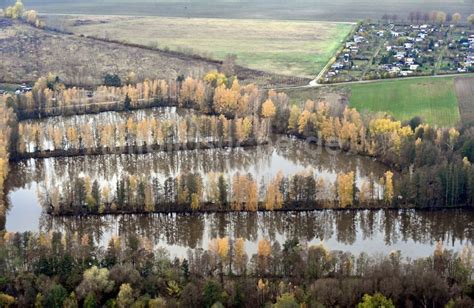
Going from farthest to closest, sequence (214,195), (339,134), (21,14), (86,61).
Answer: (21,14)
(86,61)
(339,134)
(214,195)

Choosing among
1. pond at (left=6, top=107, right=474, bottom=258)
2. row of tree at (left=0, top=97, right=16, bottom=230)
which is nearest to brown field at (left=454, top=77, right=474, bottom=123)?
pond at (left=6, top=107, right=474, bottom=258)

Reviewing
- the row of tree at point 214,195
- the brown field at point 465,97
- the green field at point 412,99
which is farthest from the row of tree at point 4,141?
the brown field at point 465,97

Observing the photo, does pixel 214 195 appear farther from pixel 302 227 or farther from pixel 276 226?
pixel 302 227

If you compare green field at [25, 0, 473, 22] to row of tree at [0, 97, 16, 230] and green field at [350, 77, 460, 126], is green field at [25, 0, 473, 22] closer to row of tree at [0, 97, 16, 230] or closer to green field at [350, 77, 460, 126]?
green field at [350, 77, 460, 126]

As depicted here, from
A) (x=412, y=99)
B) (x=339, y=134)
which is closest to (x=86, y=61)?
(x=339, y=134)

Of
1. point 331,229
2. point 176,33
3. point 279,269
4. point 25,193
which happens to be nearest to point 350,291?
point 279,269

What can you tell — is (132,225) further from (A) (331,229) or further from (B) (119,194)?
(A) (331,229)
